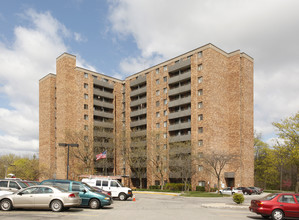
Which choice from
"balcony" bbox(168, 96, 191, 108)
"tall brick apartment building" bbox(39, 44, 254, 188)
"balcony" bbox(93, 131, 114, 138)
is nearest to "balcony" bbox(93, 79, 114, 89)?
"tall brick apartment building" bbox(39, 44, 254, 188)

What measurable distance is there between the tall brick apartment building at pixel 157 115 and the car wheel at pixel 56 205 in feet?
125

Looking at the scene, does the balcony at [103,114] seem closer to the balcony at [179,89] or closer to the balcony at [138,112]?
the balcony at [138,112]

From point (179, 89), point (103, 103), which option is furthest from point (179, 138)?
point (103, 103)

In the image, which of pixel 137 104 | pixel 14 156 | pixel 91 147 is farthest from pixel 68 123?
pixel 14 156

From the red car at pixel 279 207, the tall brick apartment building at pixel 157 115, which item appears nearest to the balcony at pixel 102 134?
the tall brick apartment building at pixel 157 115

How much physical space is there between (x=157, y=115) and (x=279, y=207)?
5331cm

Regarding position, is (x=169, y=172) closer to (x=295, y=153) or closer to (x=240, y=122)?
(x=240, y=122)

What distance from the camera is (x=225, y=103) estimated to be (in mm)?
62031

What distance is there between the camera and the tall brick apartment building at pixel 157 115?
193ft

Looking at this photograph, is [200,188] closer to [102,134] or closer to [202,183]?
[202,183]

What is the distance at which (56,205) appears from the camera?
693 inches

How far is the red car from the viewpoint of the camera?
54.0 ft

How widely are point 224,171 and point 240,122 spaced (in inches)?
397

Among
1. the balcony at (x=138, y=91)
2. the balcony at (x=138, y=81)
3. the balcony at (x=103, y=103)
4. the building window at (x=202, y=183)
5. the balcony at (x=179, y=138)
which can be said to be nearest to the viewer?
the building window at (x=202, y=183)
